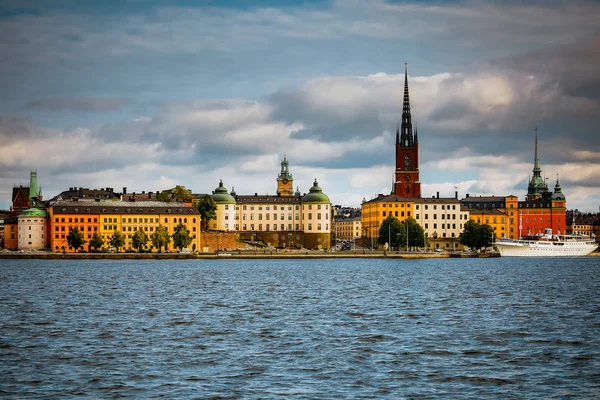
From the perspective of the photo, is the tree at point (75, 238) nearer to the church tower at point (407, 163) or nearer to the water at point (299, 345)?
the church tower at point (407, 163)

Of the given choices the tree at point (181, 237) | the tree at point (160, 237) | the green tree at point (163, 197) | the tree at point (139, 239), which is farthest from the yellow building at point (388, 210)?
the tree at point (139, 239)

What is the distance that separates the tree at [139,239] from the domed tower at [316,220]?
33.3 metres

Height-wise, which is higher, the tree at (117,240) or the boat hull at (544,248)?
the tree at (117,240)

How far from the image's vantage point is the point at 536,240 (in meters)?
170

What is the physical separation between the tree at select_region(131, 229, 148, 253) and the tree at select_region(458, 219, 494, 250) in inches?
2247

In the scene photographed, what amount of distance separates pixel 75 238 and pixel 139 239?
10.1 m

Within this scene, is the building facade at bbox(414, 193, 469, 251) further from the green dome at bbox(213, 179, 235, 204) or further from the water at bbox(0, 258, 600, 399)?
the water at bbox(0, 258, 600, 399)

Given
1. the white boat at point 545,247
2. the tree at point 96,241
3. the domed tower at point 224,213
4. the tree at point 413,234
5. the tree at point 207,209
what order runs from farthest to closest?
the domed tower at point 224,213, the tree at point 207,209, the tree at point 413,234, the white boat at point 545,247, the tree at point 96,241

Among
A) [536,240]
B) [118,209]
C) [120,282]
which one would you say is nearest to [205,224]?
[118,209]

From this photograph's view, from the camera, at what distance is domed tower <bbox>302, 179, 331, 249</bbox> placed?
562ft

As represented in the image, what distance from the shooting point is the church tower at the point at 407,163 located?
18688cm

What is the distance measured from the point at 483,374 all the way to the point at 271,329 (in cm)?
1268

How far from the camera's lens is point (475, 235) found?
168m

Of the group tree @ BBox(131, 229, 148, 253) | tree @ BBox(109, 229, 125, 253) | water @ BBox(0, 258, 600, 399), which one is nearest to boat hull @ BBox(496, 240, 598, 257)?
tree @ BBox(131, 229, 148, 253)
